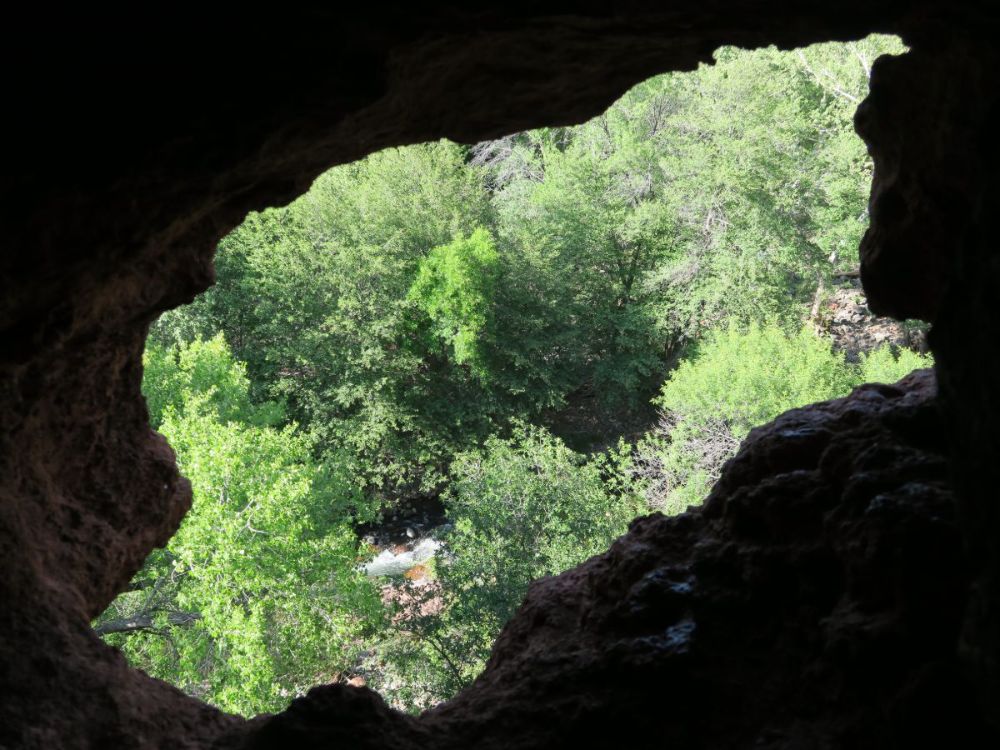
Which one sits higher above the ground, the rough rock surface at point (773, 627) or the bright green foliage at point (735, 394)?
the rough rock surface at point (773, 627)

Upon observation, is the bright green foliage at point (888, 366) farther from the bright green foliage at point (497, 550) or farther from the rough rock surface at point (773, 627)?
the rough rock surface at point (773, 627)

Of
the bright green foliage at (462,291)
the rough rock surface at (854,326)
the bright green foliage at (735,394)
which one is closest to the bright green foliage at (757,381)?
the bright green foliage at (735,394)

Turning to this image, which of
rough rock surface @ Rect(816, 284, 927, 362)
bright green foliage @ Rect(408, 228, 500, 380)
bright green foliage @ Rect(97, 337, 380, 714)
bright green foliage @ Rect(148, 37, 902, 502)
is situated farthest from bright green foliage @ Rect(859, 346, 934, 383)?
bright green foliage @ Rect(97, 337, 380, 714)

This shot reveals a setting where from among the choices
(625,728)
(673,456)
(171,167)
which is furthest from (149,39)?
(673,456)

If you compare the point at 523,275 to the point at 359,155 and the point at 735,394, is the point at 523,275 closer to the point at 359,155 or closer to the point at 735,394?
the point at 735,394

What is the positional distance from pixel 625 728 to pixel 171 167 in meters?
4.05

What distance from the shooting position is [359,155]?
627cm

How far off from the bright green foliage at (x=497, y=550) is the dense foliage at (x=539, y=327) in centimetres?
9

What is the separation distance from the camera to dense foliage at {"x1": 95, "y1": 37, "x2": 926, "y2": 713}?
23.0m

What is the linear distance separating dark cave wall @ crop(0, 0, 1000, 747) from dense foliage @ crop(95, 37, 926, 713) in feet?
48.8

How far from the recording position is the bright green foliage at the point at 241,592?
15.9 metres

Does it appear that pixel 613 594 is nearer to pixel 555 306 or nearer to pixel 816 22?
pixel 816 22

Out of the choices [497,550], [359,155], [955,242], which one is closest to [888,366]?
[497,550]

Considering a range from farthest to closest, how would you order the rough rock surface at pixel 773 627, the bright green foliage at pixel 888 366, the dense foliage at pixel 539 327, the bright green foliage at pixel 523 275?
1. the bright green foliage at pixel 523 275
2. the bright green foliage at pixel 888 366
3. the dense foliage at pixel 539 327
4. the rough rock surface at pixel 773 627
